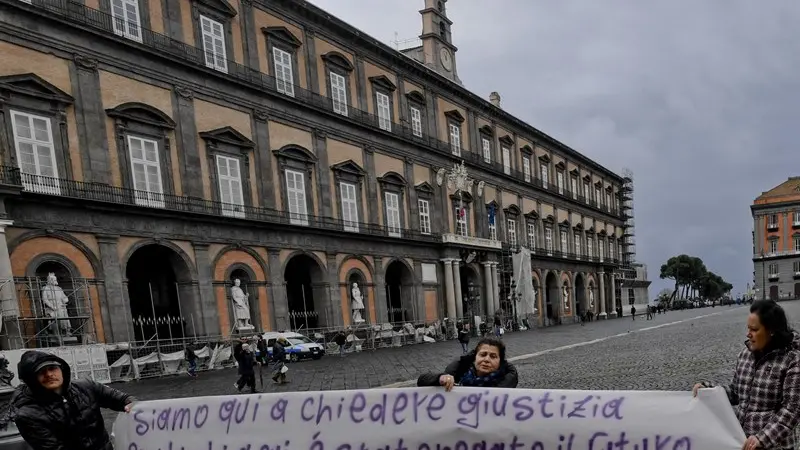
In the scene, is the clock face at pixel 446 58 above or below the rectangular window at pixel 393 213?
above

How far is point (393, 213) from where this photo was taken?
30.1m

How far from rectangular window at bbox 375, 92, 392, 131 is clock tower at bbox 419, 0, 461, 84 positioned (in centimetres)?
876

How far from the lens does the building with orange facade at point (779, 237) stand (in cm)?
7988

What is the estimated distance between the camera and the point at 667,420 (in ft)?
9.99

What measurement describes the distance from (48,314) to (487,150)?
101ft

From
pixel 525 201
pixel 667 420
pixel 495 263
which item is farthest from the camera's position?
pixel 525 201

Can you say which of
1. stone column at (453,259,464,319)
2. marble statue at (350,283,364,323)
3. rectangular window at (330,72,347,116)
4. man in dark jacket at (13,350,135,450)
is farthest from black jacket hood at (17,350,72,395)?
stone column at (453,259,464,319)

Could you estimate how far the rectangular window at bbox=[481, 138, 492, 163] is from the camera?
38875 mm

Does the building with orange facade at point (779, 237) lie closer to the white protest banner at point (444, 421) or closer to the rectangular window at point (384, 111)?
the rectangular window at point (384, 111)

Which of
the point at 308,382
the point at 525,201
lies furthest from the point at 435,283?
the point at 308,382

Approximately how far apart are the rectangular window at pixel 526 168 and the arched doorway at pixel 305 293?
24349 mm

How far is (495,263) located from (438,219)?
6.91 metres

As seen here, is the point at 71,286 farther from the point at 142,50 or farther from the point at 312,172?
the point at 312,172

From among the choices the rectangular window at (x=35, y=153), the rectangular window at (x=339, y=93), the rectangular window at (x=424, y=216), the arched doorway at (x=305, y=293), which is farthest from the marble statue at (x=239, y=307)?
the rectangular window at (x=424, y=216)
